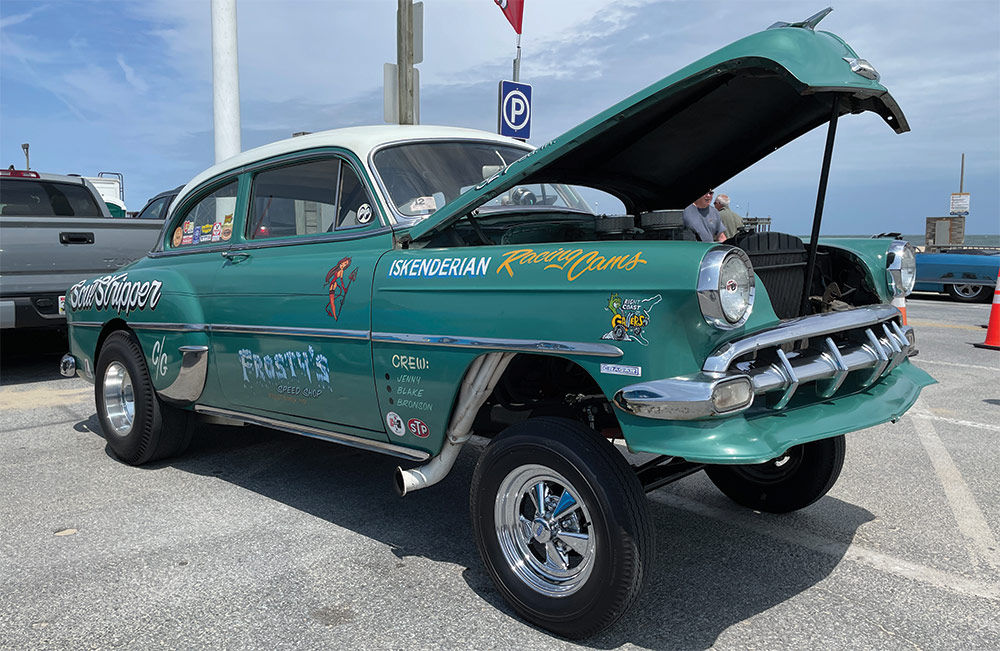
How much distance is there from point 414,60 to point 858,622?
8706 mm

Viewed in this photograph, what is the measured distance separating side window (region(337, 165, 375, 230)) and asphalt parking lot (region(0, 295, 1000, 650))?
56.3 inches

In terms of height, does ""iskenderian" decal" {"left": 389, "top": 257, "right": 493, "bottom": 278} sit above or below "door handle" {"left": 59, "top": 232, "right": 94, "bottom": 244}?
below

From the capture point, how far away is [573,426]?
2775 mm

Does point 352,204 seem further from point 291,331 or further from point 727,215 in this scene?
point 727,215

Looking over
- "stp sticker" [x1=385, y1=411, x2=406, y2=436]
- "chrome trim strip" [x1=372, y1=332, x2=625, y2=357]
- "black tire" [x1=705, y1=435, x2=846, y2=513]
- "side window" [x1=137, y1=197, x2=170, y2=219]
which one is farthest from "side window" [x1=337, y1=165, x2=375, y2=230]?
"side window" [x1=137, y1=197, x2=170, y2=219]

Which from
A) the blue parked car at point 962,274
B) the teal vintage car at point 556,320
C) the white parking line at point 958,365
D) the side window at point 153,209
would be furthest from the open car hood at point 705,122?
the blue parked car at point 962,274

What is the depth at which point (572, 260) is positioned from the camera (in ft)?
9.14

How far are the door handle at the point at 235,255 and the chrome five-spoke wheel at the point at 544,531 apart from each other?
214 cm

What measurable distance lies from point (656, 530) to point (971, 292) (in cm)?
1498

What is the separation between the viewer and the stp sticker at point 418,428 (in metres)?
3.29

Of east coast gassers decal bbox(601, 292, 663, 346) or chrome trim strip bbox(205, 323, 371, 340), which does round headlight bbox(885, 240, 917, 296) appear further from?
chrome trim strip bbox(205, 323, 371, 340)

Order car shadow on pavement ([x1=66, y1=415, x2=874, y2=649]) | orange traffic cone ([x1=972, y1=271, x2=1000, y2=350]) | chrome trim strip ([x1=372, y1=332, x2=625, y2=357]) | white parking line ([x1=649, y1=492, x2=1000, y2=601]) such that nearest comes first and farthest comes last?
chrome trim strip ([x1=372, y1=332, x2=625, y2=357]) → car shadow on pavement ([x1=66, y1=415, x2=874, y2=649]) → white parking line ([x1=649, y1=492, x2=1000, y2=601]) → orange traffic cone ([x1=972, y1=271, x2=1000, y2=350])

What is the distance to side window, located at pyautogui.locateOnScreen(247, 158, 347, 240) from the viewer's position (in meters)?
4.04

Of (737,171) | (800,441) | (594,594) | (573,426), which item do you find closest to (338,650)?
(594,594)
